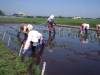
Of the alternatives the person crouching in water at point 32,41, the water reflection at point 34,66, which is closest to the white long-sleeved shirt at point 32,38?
the person crouching in water at point 32,41

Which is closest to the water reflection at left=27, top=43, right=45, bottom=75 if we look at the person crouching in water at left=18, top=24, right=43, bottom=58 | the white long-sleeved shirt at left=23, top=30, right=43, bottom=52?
the person crouching in water at left=18, top=24, right=43, bottom=58

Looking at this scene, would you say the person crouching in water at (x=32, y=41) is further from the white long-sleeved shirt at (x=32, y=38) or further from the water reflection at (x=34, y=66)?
the water reflection at (x=34, y=66)

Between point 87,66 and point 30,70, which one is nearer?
point 30,70

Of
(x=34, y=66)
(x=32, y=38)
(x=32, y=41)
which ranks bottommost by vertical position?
(x=34, y=66)

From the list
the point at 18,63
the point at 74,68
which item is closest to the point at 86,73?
the point at 74,68

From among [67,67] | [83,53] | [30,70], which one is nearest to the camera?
[30,70]

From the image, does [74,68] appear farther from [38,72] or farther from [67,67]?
[38,72]

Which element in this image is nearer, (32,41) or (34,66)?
(34,66)

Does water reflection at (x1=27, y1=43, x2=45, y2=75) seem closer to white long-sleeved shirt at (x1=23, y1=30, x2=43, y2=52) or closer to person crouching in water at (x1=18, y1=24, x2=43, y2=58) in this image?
person crouching in water at (x1=18, y1=24, x2=43, y2=58)

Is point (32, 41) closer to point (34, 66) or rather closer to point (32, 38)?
point (32, 38)

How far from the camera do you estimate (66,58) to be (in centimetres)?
1266

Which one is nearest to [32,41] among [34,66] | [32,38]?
[32,38]

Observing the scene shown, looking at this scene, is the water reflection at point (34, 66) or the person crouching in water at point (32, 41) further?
the person crouching in water at point (32, 41)

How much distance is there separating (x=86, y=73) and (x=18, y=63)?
259 centimetres
